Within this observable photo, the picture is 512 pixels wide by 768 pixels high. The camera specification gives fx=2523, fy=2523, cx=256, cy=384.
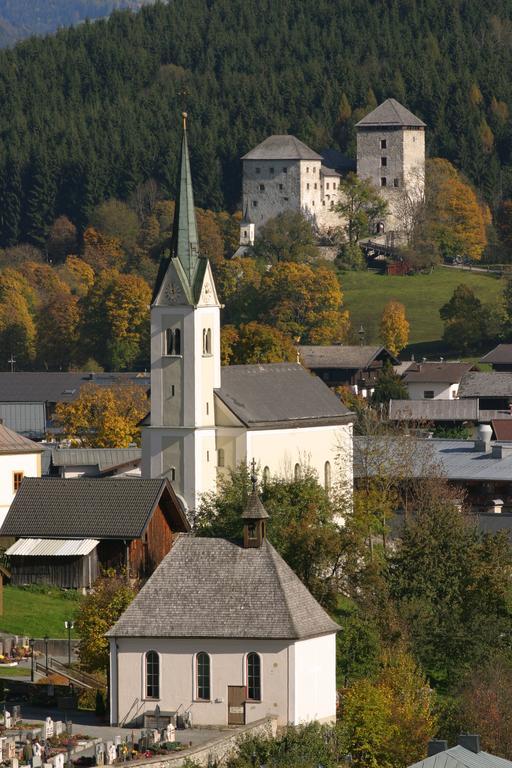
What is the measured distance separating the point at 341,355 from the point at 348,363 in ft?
2.74

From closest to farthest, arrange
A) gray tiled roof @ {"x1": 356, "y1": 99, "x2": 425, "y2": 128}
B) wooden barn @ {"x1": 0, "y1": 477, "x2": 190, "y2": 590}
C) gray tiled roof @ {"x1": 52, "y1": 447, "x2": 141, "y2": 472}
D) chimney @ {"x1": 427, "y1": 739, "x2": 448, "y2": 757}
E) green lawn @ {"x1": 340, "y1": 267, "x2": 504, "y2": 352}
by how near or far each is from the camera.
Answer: chimney @ {"x1": 427, "y1": 739, "x2": 448, "y2": 757}, wooden barn @ {"x1": 0, "y1": 477, "x2": 190, "y2": 590}, gray tiled roof @ {"x1": 52, "y1": 447, "x2": 141, "y2": 472}, green lawn @ {"x1": 340, "y1": 267, "x2": 504, "y2": 352}, gray tiled roof @ {"x1": 356, "y1": 99, "x2": 425, "y2": 128}

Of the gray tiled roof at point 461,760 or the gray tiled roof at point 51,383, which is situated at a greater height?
the gray tiled roof at point 51,383

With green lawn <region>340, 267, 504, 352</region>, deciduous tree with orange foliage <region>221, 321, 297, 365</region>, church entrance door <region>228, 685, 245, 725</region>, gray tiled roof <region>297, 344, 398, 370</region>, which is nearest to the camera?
church entrance door <region>228, 685, 245, 725</region>

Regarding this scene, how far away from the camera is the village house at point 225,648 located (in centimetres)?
4819

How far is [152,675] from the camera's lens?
48.9m

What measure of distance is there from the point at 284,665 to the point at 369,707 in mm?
2076

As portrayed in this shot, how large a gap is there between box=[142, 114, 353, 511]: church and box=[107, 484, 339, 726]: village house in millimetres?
26939

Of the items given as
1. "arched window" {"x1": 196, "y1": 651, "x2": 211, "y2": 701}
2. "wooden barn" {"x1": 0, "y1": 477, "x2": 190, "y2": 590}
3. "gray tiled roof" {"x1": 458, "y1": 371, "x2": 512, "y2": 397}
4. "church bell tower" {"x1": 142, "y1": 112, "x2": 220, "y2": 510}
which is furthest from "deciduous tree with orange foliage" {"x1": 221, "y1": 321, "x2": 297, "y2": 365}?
"arched window" {"x1": 196, "y1": 651, "x2": 211, "y2": 701}

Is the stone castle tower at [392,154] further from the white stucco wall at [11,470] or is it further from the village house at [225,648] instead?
the village house at [225,648]

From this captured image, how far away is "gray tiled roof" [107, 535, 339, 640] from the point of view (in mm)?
48750

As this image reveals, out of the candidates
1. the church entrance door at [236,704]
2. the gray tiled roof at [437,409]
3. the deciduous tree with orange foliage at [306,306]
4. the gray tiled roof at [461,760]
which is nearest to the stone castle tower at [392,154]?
the deciduous tree with orange foliage at [306,306]

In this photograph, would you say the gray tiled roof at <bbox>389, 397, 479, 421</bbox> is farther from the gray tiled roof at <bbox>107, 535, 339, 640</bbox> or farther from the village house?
the village house

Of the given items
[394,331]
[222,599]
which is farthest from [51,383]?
[222,599]

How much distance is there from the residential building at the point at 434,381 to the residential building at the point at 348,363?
189cm
